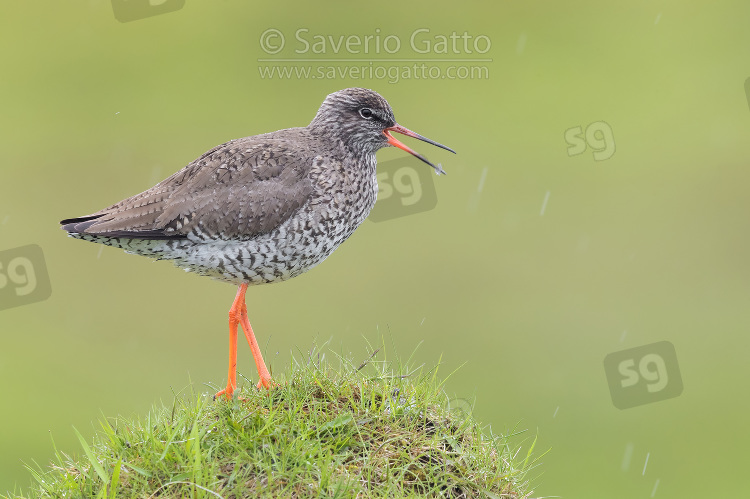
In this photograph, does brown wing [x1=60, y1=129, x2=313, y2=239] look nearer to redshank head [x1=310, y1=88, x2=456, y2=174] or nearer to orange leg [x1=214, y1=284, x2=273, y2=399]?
redshank head [x1=310, y1=88, x2=456, y2=174]

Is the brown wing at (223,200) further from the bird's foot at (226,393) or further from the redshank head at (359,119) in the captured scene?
the bird's foot at (226,393)

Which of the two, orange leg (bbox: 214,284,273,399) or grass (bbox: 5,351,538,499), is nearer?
grass (bbox: 5,351,538,499)

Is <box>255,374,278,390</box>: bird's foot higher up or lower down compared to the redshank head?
lower down

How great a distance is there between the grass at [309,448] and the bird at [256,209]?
0.85 m

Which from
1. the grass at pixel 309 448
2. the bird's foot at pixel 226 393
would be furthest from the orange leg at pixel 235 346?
the grass at pixel 309 448

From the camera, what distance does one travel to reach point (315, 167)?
6.73 m

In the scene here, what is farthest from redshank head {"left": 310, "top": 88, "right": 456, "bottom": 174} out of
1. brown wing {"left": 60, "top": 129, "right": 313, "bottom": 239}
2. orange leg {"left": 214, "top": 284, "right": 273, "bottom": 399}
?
orange leg {"left": 214, "top": 284, "right": 273, "bottom": 399}

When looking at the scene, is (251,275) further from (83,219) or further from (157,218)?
(83,219)

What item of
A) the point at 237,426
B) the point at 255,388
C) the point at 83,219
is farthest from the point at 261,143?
the point at 237,426

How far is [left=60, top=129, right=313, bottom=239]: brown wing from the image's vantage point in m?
6.48

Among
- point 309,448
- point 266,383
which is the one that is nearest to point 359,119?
point 266,383

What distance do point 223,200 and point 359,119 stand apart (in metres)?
1.38

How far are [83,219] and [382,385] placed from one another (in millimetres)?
2996

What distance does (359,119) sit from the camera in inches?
274
